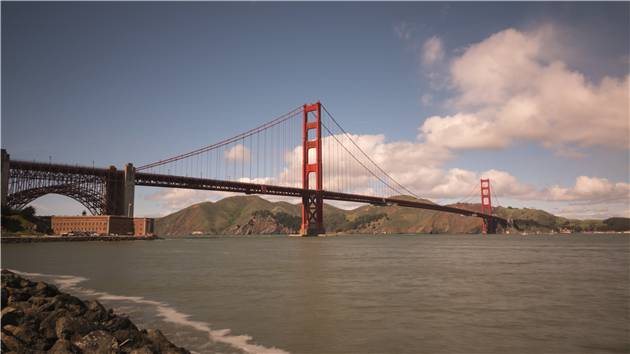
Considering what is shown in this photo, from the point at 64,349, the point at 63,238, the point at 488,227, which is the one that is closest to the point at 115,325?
the point at 64,349

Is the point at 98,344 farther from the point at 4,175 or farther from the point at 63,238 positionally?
the point at 4,175

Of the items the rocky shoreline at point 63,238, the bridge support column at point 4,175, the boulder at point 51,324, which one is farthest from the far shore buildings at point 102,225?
the boulder at point 51,324

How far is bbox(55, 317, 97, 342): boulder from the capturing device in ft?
22.2

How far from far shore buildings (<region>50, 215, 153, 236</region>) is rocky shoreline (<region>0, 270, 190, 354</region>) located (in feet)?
217

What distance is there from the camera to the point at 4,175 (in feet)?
199

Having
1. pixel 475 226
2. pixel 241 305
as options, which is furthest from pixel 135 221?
pixel 475 226

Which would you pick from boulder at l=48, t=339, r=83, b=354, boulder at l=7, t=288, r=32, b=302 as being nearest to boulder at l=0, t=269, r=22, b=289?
boulder at l=7, t=288, r=32, b=302

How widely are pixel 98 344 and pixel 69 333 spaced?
1.08 m

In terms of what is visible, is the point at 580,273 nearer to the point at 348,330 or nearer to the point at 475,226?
the point at 348,330

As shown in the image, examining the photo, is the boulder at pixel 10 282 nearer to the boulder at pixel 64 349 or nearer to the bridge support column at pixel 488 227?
the boulder at pixel 64 349

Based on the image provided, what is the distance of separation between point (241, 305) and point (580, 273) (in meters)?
19.1

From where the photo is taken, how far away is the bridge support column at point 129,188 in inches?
2734

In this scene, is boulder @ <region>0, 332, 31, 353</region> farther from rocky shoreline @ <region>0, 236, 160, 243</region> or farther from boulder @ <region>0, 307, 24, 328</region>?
rocky shoreline @ <region>0, 236, 160, 243</region>

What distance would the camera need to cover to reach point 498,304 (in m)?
12.0
